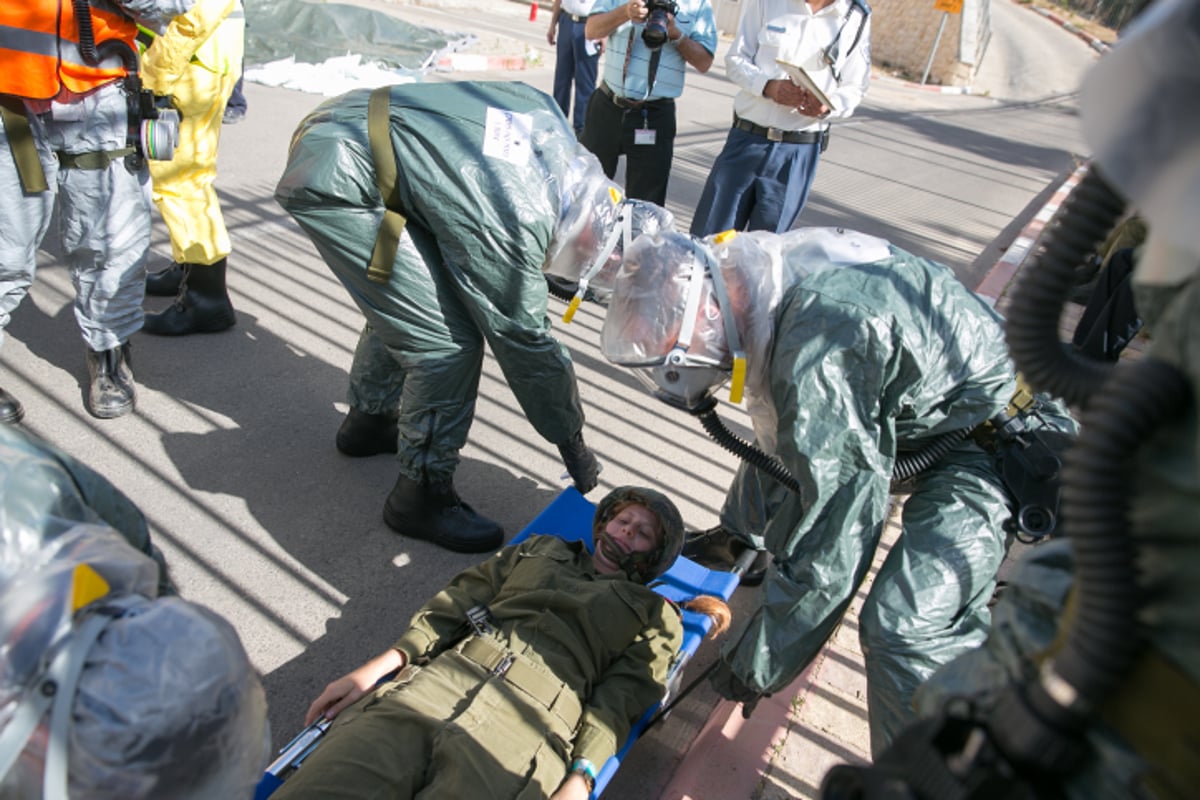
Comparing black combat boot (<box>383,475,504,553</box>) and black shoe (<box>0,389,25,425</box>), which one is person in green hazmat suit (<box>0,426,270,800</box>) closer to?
black combat boot (<box>383,475,504,553</box>)

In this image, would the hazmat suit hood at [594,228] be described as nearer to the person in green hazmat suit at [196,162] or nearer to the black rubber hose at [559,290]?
the black rubber hose at [559,290]

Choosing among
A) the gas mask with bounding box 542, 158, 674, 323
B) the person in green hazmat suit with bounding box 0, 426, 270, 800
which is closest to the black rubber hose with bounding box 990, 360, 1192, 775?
the person in green hazmat suit with bounding box 0, 426, 270, 800

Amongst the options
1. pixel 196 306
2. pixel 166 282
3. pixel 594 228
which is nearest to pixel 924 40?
pixel 166 282

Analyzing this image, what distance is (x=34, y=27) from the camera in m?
2.58

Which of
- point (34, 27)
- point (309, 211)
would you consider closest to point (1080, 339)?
point (309, 211)

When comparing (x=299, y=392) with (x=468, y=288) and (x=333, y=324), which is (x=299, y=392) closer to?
(x=333, y=324)

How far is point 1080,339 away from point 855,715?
223cm

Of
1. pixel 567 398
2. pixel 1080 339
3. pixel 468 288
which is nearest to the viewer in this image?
pixel 468 288

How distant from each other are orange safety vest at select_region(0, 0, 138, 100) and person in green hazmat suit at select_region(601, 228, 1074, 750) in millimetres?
1948

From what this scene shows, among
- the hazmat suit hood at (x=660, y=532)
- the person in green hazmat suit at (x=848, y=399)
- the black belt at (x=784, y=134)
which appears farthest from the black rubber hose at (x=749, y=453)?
the black belt at (x=784, y=134)

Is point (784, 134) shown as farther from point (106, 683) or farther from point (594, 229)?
point (106, 683)

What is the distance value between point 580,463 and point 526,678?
88 centimetres

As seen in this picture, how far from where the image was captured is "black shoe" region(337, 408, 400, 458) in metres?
3.21

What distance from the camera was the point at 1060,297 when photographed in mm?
960
